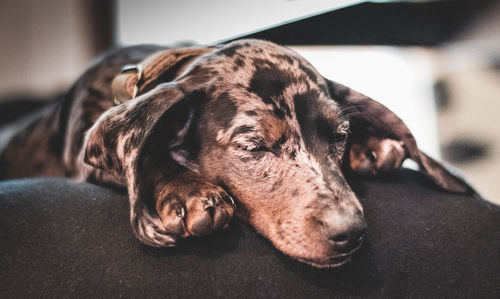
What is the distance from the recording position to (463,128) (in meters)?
3.51

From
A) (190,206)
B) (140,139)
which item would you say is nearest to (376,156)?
(190,206)

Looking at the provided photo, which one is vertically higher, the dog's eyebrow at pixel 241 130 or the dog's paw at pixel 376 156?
the dog's eyebrow at pixel 241 130

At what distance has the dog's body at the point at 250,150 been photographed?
1.18 meters

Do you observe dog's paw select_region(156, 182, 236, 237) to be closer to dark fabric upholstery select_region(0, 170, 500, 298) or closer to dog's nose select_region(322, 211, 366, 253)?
dark fabric upholstery select_region(0, 170, 500, 298)

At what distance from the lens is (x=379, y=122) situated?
70.7 inches

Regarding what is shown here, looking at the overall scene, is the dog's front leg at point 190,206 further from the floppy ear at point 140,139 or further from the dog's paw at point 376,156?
the dog's paw at point 376,156

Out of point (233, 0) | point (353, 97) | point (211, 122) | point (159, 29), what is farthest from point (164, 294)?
point (159, 29)

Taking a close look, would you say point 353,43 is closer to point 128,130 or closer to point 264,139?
point 264,139

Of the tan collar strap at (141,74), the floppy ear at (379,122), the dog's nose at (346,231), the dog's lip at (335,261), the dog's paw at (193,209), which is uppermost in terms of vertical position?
the tan collar strap at (141,74)

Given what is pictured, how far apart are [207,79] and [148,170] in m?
0.48

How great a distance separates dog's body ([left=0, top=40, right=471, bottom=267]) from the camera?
3.89 ft

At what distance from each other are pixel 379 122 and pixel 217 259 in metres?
1.14

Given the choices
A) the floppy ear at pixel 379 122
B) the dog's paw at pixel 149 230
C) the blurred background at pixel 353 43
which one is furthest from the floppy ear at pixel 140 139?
the floppy ear at pixel 379 122

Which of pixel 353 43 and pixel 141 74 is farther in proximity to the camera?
pixel 353 43
